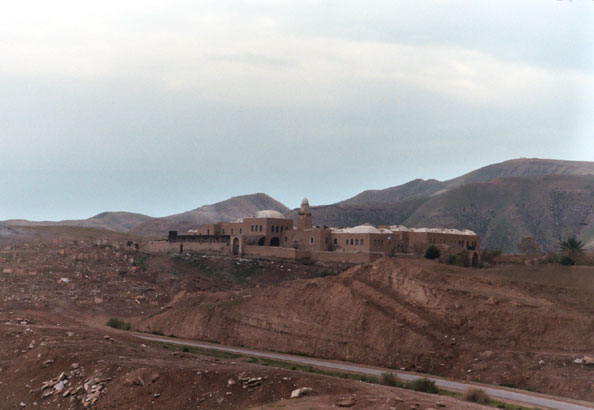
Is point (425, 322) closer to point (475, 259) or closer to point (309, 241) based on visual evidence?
point (475, 259)

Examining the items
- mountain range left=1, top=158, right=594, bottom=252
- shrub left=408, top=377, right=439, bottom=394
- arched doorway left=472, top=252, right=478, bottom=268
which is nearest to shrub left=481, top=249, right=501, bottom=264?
arched doorway left=472, top=252, right=478, bottom=268

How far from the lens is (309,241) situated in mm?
72875

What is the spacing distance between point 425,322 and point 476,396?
10571mm

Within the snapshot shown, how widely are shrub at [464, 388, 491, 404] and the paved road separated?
1.62m

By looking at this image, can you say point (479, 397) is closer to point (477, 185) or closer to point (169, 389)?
point (169, 389)

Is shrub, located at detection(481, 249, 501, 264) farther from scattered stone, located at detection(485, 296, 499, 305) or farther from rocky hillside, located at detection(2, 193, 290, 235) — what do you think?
rocky hillside, located at detection(2, 193, 290, 235)

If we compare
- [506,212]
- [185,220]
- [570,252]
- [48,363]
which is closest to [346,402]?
[48,363]

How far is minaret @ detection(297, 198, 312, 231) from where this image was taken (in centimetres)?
7781

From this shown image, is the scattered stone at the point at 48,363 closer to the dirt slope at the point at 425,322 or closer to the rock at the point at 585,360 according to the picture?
the dirt slope at the point at 425,322

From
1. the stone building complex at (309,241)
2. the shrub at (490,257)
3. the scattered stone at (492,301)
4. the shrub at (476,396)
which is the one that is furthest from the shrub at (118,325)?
the shrub at (490,257)

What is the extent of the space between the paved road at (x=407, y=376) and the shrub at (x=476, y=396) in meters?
1.62

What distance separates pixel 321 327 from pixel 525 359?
10.3m

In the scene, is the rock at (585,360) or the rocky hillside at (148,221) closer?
the rock at (585,360)

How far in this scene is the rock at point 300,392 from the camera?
20828 millimetres
